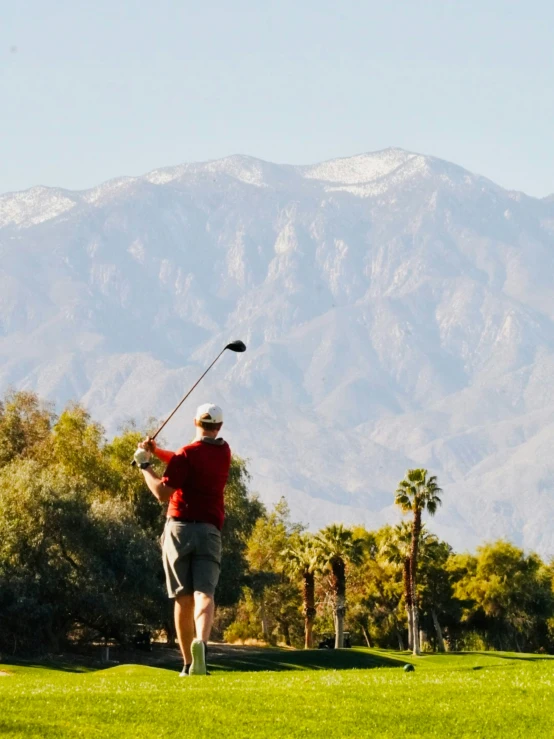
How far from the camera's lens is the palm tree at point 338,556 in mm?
83125

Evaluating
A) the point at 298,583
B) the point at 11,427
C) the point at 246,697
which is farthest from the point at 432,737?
the point at 298,583

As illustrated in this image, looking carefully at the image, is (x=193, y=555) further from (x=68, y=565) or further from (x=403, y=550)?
(x=403, y=550)

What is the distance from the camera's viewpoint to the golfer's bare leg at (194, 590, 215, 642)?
53.7ft

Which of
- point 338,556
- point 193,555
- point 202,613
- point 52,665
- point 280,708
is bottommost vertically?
point 280,708

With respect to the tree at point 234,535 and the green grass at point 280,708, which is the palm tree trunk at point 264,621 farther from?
the green grass at point 280,708

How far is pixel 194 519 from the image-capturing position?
16.6 meters

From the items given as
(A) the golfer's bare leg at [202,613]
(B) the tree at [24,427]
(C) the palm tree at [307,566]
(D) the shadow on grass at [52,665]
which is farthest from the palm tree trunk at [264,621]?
(A) the golfer's bare leg at [202,613]

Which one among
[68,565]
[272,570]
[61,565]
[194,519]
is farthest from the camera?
[272,570]

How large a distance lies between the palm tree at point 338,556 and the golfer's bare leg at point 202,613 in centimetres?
6715

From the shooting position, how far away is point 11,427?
261 feet

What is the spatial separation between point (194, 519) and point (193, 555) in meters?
0.47

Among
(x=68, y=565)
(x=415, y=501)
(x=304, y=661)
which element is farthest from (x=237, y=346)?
(x=415, y=501)

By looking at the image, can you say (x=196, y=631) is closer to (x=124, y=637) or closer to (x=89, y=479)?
(x=124, y=637)

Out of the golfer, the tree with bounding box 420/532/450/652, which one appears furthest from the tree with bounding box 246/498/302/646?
the golfer
